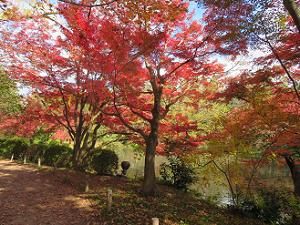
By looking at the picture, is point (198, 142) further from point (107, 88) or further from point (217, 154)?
point (107, 88)

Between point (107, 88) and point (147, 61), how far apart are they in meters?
1.95

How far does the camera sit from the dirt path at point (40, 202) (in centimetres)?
625

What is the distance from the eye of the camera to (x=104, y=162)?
13.6m

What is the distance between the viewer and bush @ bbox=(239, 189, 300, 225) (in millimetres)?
7629

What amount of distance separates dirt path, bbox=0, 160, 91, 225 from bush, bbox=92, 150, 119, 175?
10.5ft

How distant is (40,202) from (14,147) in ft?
41.1

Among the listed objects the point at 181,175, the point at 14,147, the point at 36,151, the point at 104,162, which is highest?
the point at 14,147

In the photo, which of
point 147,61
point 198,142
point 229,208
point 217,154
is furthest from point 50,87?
point 229,208

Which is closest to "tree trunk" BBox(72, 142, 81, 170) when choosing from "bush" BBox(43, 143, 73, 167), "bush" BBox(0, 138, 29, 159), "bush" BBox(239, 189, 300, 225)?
"bush" BBox(43, 143, 73, 167)

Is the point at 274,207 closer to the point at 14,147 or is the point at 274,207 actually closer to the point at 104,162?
the point at 104,162

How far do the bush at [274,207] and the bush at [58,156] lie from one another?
10602 mm

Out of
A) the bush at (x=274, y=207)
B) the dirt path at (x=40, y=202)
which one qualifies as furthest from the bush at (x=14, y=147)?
the bush at (x=274, y=207)

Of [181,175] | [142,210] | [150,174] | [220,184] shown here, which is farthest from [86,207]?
[181,175]

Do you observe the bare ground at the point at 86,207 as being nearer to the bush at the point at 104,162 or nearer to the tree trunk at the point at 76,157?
A: the tree trunk at the point at 76,157
